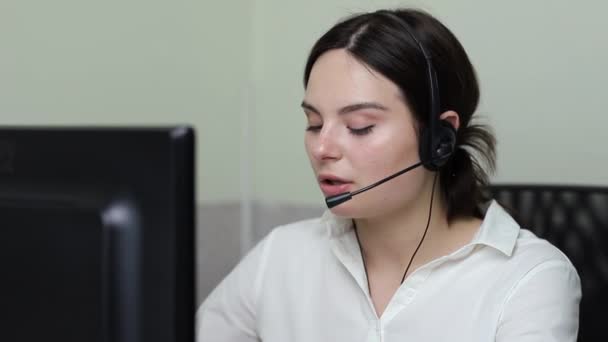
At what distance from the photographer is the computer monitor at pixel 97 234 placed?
1.44 ft

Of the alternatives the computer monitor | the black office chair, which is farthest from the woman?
the computer monitor

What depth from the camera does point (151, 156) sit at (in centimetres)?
44

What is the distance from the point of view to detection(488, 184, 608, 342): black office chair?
3.87 ft

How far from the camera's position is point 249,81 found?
2.23 m

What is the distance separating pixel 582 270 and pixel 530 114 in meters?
0.56

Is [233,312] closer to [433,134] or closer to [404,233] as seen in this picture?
[404,233]

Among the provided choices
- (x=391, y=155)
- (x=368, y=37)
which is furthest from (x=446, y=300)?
(x=368, y=37)

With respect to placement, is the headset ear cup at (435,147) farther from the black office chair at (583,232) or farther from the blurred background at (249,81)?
the blurred background at (249,81)

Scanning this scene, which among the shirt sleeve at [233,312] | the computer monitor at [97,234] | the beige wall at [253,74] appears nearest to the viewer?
→ the computer monitor at [97,234]

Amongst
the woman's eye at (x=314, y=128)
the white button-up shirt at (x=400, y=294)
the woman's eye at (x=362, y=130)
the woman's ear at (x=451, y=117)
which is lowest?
the white button-up shirt at (x=400, y=294)

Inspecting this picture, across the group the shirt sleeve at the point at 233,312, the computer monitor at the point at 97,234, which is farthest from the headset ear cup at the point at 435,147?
the computer monitor at the point at 97,234

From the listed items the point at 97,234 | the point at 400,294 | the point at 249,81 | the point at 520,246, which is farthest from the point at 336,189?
the point at 249,81

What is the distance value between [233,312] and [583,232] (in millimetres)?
628

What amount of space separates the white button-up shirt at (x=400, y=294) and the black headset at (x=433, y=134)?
144 millimetres
